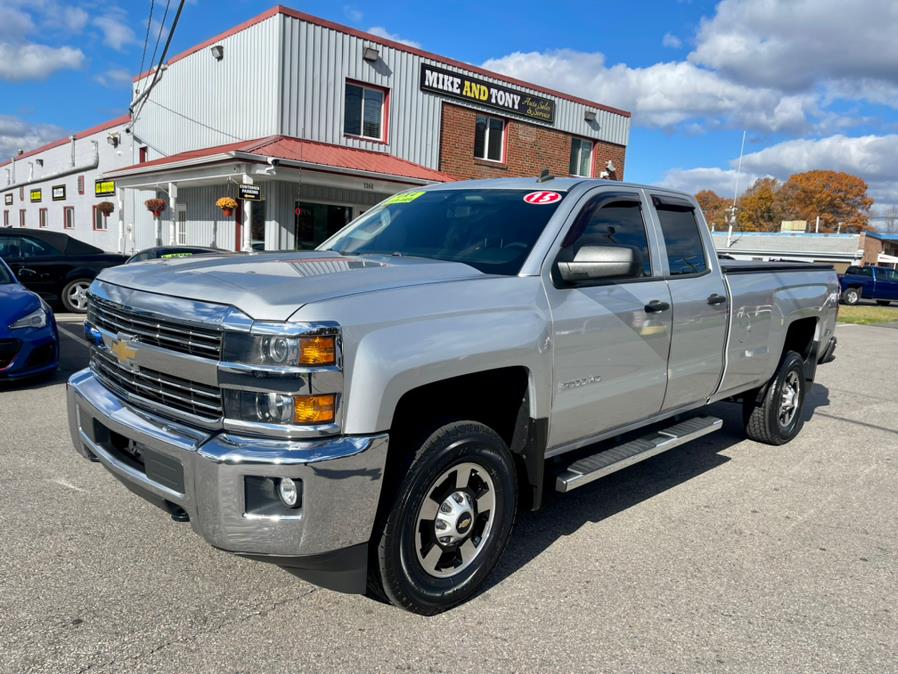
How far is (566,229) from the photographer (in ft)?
12.1

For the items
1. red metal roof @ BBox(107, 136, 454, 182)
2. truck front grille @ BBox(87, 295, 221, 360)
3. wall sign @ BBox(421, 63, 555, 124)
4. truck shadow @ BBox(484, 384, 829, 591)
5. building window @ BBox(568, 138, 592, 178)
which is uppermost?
wall sign @ BBox(421, 63, 555, 124)

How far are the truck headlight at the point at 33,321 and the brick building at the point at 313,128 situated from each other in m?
8.38

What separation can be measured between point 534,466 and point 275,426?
1407 mm

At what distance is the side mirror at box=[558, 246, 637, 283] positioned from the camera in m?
3.44

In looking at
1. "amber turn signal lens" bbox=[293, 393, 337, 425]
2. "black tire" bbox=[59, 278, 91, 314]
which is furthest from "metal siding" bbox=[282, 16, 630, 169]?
"amber turn signal lens" bbox=[293, 393, 337, 425]

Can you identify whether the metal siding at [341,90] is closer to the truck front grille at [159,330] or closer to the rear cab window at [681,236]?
the rear cab window at [681,236]

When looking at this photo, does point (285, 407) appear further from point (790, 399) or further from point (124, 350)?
point (790, 399)

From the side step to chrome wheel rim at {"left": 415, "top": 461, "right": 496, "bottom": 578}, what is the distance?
453mm

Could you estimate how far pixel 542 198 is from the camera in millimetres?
3969

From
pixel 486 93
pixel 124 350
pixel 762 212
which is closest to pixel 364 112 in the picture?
pixel 486 93

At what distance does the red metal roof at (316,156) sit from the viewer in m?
15.6

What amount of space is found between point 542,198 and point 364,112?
16262 mm

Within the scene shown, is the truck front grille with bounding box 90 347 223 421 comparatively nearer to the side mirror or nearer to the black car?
the side mirror

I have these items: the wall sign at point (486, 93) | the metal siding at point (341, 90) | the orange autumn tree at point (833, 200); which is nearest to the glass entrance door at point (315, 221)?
the metal siding at point (341, 90)
